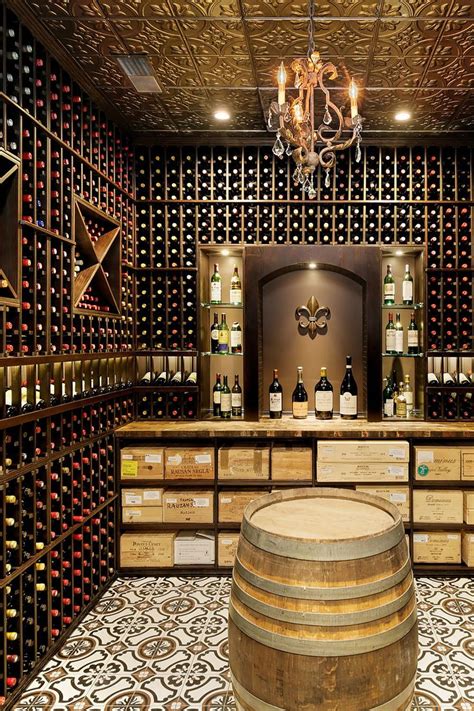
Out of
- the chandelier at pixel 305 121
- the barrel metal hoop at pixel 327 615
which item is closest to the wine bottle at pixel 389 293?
the chandelier at pixel 305 121

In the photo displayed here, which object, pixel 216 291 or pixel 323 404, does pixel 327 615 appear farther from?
pixel 216 291

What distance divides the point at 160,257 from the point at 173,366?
0.89 meters

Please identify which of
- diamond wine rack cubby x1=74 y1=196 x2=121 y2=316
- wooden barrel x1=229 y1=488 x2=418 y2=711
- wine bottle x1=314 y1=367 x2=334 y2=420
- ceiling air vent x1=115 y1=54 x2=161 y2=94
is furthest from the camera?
wine bottle x1=314 y1=367 x2=334 y2=420

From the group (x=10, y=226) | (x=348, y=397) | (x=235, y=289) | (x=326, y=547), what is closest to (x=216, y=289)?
(x=235, y=289)

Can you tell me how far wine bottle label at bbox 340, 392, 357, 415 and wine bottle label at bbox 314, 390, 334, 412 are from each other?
108mm

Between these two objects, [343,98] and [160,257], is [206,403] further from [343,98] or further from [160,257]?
[343,98]

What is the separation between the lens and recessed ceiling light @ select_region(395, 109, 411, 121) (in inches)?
139

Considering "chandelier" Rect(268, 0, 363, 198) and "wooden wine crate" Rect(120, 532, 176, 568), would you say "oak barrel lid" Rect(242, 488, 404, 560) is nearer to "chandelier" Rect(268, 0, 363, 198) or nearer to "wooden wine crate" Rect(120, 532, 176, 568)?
"chandelier" Rect(268, 0, 363, 198)

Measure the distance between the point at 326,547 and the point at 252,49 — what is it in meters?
2.59

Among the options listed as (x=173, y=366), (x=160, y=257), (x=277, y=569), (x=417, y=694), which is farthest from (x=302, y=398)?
(x=277, y=569)

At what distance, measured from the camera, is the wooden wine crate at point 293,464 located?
3.60 metres

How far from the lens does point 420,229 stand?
402cm

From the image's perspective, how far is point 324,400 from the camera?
4012 mm

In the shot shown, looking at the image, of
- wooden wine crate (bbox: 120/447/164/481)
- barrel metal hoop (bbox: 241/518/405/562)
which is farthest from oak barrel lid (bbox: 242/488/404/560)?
wooden wine crate (bbox: 120/447/164/481)
